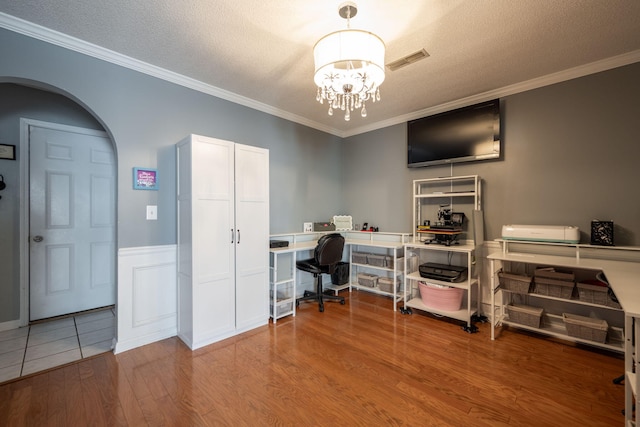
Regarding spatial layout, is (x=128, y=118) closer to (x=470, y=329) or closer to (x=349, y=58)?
(x=349, y=58)

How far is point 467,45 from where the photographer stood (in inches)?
82.8

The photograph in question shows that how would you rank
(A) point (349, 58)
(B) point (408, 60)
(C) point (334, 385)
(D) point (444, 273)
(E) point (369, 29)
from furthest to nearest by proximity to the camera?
(D) point (444, 273) < (B) point (408, 60) < (E) point (369, 29) < (C) point (334, 385) < (A) point (349, 58)

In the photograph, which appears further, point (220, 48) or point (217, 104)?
point (217, 104)

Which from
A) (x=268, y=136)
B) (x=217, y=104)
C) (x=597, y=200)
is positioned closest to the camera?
(x=597, y=200)

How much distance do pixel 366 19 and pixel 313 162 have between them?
225cm

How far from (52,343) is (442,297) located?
12.8 feet

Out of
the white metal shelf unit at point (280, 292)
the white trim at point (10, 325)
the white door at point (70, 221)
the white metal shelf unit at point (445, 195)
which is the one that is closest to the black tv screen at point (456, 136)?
the white metal shelf unit at point (445, 195)

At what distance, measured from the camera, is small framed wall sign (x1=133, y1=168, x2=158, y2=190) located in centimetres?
233

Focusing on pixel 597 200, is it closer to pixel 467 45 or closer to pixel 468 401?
pixel 467 45

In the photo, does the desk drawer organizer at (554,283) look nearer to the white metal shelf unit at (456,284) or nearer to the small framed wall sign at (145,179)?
the white metal shelf unit at (456,284)

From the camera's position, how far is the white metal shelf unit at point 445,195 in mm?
2971

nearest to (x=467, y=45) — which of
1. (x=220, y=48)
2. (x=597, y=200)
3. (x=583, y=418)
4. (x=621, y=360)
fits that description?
(x=597, y=200)

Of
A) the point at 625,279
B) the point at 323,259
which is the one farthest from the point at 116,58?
the point at 625,279

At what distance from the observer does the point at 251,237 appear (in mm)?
2703
